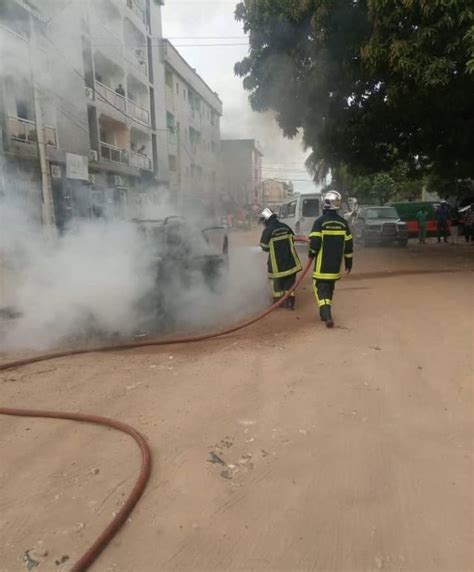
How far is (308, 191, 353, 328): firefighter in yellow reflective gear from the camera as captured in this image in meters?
6.13

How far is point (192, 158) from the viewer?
1644cm

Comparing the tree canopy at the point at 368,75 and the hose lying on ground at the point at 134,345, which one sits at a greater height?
the tree canopy at the point at 368,75

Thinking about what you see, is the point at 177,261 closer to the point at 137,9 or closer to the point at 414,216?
the point at 137,9

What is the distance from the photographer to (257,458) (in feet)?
10.1

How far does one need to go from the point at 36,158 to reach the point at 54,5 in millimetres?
6279

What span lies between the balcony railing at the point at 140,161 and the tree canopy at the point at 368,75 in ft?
32.2

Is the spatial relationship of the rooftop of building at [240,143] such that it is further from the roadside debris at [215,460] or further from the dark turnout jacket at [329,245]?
the roadside debris at [215,460]

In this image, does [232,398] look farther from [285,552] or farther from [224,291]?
[224,291]

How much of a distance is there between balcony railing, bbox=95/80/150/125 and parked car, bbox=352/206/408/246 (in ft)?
31.7

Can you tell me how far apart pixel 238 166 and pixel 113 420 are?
12.6 m

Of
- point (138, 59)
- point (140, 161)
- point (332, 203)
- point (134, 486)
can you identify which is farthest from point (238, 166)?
point (134, 486)

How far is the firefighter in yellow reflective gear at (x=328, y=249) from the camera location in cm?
613

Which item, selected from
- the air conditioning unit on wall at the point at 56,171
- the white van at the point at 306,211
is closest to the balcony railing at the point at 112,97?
the air conditioning unit on wall at the point at 56,171

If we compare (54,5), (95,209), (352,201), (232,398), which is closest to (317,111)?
(95,209)
